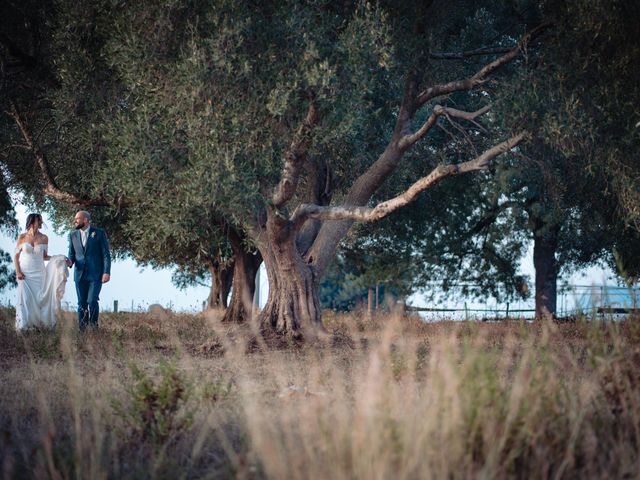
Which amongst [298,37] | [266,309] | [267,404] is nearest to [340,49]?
[298,37]

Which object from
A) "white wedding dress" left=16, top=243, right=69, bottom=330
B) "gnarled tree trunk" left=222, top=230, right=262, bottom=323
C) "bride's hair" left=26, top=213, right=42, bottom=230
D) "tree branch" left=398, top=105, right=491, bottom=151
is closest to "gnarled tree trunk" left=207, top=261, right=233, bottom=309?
"gnarled tree trunk" left=222, top=230, right=262, bottom=323

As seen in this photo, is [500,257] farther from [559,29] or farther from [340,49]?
[340,49]

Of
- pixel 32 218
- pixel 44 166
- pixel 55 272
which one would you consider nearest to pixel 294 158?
pixel 32 218

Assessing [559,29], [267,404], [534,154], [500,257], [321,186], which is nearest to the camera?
[267,404]

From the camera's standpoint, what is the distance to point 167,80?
550 inches

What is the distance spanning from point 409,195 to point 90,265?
694cm

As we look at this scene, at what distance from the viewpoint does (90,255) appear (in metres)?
16.8

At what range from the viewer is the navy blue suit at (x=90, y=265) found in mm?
16812

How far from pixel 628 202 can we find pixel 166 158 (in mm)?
8307

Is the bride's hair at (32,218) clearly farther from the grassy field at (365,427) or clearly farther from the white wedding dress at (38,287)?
the grassy field at (365,427)

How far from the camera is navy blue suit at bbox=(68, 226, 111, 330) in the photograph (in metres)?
16.8

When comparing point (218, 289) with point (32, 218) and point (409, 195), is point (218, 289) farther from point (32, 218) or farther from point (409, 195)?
point (409, 195)

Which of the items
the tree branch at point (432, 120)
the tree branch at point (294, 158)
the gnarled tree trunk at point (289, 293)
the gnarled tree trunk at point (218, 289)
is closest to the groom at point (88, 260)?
the gnarled tree trunk at point (289, 293)

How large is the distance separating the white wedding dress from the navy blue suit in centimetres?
59
